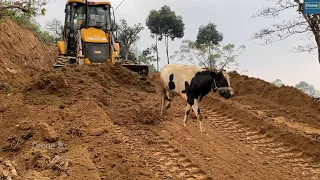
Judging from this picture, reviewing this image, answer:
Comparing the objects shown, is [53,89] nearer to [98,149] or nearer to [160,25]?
[98,149]

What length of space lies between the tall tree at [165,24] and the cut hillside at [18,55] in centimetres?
2568

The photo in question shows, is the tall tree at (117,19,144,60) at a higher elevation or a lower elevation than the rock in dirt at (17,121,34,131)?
higher

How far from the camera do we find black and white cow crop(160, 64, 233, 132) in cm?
859

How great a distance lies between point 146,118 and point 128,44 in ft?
118

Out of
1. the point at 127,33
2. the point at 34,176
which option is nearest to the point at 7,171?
the point at 34,176

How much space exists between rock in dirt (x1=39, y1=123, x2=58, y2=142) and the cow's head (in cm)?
381

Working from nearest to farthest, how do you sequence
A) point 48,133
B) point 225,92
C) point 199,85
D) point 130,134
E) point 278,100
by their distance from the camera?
1. point 48,133
2. point 130,134
3. point 225,92
4. point 199,85
5. point 278,100

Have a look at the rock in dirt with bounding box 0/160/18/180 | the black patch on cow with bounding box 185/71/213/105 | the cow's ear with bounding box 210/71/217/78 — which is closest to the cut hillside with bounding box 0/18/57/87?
the rock in dirt with bounding box 0/160/18/180

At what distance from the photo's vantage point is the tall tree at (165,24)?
Answer: 149 ft

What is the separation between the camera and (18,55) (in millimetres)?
14719

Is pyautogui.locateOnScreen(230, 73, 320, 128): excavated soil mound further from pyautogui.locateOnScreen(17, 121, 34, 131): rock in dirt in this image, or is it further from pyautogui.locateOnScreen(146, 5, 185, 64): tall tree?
pyautogui.locateOnScreen(146, 5, 185, 64): tall tree

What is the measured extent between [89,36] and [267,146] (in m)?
8.86

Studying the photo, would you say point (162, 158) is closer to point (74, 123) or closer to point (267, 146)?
point (74, 123)

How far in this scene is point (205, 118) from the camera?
11.0 m
